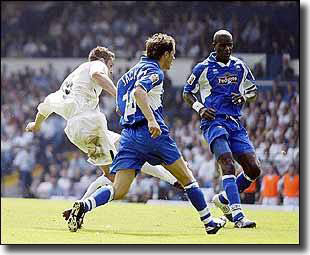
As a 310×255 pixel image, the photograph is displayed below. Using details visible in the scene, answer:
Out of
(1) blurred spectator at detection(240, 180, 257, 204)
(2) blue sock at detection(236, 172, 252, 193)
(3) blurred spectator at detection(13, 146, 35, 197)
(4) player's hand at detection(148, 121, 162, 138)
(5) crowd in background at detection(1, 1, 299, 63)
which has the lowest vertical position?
(1) blurred spectator at detection(240, 180, 257, 204)

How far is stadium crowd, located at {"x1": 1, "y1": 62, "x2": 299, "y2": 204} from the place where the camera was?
1474 cm

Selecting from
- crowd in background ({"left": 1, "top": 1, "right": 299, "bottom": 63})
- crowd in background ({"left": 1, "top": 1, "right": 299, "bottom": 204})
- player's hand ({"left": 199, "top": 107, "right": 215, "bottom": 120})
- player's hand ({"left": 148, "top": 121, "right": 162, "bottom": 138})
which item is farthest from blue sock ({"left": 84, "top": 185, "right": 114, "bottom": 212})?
crowd in background ({"left": 1, "top": 1, "right": 299, "bottom": 63})

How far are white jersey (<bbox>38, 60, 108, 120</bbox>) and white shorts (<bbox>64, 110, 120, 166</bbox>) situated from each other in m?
0.09

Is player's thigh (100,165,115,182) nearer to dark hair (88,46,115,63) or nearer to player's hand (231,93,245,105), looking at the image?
Result: dark hair (88,46,115,63)

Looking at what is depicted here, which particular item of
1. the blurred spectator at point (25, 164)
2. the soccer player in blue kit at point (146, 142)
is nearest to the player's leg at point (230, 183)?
the soccer player in blue kit at point (146, 142)

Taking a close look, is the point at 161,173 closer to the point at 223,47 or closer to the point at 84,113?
the point at 84,113

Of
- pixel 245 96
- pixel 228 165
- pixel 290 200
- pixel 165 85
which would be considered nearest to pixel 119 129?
pixel 165 85

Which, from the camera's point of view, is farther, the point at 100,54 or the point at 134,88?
the point at 100,54

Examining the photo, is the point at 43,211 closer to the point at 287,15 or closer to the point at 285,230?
the point at 285,230

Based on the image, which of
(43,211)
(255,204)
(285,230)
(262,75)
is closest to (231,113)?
(285,230)

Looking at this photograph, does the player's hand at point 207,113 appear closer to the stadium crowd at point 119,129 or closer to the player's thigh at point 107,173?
the player's thigh at point 107,173

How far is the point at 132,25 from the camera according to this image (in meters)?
22.9

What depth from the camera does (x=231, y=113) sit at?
31.3 feet

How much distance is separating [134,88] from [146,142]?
1.72 feet
